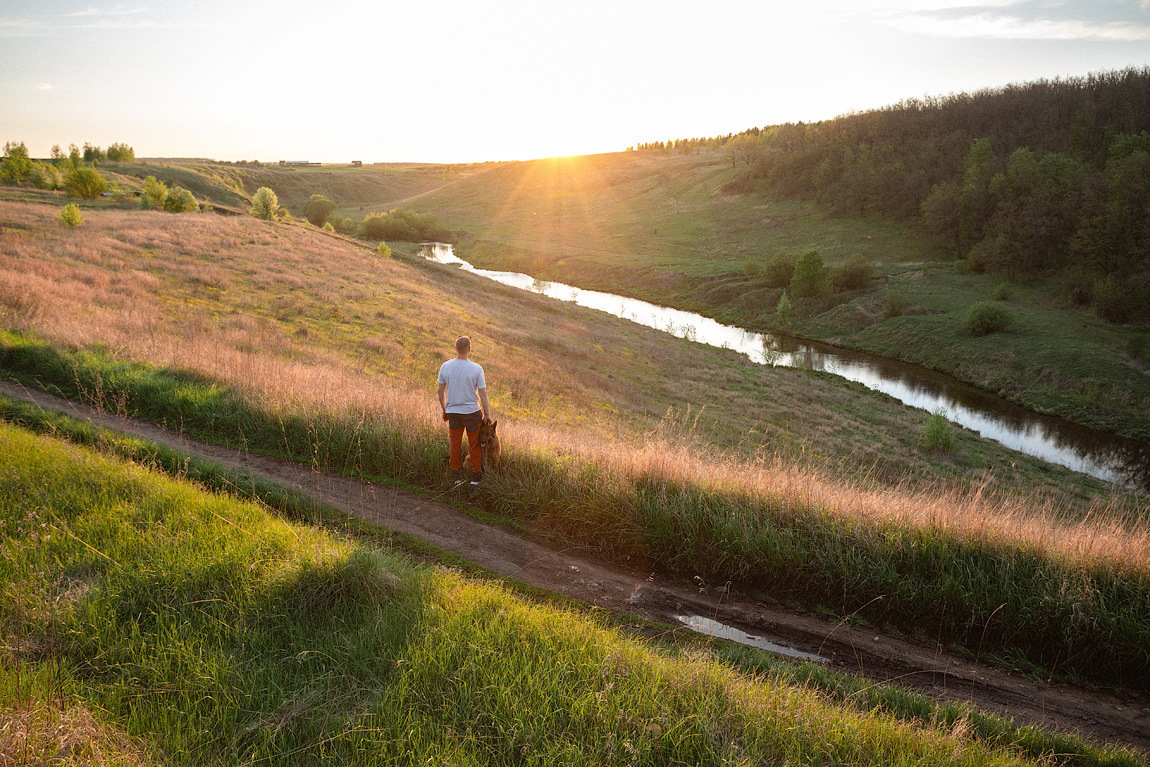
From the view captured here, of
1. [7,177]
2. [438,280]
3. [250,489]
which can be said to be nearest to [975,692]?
[250,489]

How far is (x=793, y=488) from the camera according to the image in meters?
7.60

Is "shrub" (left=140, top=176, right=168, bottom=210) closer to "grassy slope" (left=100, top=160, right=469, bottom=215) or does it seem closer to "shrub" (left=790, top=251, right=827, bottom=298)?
"grassy slope" (left=100, top=160, right=469, bottom=215)

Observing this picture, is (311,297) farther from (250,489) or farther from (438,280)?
(250,489)

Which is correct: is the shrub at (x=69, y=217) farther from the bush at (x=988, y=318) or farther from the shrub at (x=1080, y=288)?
the shrub at (x=1080, y=288)

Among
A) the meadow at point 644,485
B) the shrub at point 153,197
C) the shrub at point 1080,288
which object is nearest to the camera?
the meadow at point 644,485

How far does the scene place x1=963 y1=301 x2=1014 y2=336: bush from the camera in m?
43.4

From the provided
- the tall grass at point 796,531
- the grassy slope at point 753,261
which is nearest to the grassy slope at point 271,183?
the grassy slope at point 753,261

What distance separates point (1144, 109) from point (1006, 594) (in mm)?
104959

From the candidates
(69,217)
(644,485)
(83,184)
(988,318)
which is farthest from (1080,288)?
(83,184)

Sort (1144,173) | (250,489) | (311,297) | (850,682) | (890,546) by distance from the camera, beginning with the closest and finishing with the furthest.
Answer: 1. (850,682)
2. (890,546)
3. (250,489)
4. (311,297)
5. (1144,173)

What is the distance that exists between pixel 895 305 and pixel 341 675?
5859 cm

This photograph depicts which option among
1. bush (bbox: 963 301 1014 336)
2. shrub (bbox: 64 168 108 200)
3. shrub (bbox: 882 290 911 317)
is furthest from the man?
shrub (bbox: 64 168 108 200)

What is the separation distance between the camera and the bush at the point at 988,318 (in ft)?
143

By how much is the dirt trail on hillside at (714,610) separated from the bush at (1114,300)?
175ft
